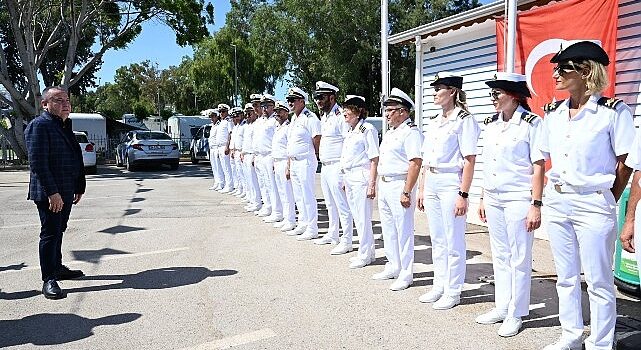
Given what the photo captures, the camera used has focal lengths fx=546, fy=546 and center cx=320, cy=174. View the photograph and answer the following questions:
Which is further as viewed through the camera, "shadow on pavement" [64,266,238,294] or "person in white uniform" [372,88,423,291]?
"shadow on pavement" [64,266,238,294]

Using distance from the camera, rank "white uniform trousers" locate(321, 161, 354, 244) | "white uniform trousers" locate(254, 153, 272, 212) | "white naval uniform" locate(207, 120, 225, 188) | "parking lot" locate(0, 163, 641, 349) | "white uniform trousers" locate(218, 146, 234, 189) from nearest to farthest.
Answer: "parking lot" locate(0, 163, 641, 349) → "white uniform trousers" locate(321, 161, 354, 244) → "white uniform trousers" locate(254, 153, 272, 212) → "white uniform trousers" locate(218, 146, 234, 189) → "white naval uniform" locate(207, 120, 225, 188)

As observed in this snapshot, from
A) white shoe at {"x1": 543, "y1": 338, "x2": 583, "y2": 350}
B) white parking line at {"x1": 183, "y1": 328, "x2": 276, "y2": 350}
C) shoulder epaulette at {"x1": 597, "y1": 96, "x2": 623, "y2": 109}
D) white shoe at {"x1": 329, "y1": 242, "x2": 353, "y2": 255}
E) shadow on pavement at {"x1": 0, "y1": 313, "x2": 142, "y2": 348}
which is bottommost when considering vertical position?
white parking line at {"x1": 183, "y1": 328, "x2": 276, "y2": 350}

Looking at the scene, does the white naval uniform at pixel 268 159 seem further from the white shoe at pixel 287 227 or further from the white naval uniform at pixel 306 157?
the white naval uniform at pixel 306 157

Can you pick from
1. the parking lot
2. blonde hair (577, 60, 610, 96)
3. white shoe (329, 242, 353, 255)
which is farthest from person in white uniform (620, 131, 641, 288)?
white shoe (329, 242, 353, 255)

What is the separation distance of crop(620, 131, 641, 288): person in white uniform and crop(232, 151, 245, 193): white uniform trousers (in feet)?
30.2

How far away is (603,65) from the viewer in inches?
136

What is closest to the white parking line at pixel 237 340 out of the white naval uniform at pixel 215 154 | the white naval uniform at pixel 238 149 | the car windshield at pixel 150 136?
the white naval uniform at pixel 238 149

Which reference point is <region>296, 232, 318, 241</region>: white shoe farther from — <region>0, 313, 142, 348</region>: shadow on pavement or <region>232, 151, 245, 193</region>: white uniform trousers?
<region>232, 151, 245, 193</region>: white uniform trousers

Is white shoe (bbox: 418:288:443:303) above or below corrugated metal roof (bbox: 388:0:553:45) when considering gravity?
below

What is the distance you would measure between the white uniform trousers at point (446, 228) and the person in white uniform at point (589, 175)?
1.12 meters

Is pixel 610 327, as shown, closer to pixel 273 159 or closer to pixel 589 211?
pixel 589 211

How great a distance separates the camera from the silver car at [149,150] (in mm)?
20438

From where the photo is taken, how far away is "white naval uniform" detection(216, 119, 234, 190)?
13.1 meters

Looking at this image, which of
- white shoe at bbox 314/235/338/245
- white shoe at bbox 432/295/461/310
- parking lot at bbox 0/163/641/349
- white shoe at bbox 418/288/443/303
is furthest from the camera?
white shoe at bbox 314/235/338/245
